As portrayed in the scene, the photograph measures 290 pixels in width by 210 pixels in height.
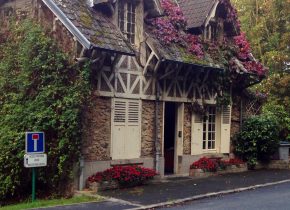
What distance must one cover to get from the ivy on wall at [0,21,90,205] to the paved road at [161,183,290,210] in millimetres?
3623

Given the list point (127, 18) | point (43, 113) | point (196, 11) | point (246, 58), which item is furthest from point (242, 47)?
point (43, 113)

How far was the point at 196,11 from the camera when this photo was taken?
701 inches

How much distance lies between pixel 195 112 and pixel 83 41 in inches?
235

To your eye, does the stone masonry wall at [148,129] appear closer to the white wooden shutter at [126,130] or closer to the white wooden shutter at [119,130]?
the white wooden shutter at [126,130]

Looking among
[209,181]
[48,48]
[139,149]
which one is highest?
[48,48]

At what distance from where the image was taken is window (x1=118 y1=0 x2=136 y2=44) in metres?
14.6

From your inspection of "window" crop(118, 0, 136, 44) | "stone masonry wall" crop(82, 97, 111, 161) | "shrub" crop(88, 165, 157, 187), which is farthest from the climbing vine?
"shrub" crop(88, 165, 157, 187)

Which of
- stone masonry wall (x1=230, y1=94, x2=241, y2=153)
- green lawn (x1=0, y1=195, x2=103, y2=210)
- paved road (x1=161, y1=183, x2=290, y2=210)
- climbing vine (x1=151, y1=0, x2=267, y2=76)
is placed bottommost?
green lawn (x1=0, y1=195, x2=103, y2=210)

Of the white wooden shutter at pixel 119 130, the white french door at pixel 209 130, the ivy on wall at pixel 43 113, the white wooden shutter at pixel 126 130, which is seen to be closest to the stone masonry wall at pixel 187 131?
the white french door at pixel 209 130

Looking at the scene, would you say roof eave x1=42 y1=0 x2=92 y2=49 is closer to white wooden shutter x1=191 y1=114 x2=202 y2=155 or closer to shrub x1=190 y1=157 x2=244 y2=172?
white wooden shutter x1=191 y1=114 x2=202 y2=155

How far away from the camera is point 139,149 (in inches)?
572

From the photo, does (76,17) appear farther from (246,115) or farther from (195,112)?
(246,115)

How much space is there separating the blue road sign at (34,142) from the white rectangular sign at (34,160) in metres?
0.10

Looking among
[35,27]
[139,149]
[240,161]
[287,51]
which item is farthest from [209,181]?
[287,51]
